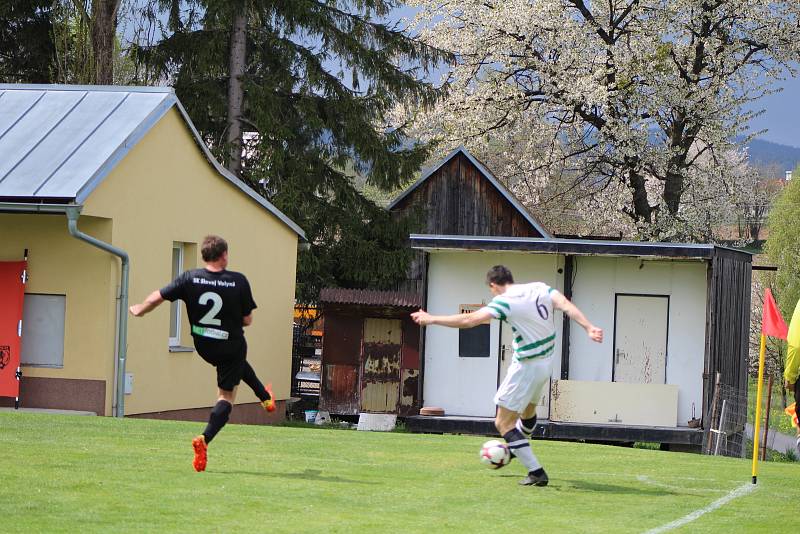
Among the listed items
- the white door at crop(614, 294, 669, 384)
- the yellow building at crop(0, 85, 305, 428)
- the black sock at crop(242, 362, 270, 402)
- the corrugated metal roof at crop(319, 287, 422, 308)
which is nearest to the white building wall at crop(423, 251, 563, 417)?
the white door at crop(614, 294, 669, 384)

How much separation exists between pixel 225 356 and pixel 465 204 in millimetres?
24298

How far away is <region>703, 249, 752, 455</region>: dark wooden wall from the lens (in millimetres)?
21484

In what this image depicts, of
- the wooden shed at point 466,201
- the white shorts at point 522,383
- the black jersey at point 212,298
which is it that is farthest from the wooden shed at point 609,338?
the black jersey at point 212,298

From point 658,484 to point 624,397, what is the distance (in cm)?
1128

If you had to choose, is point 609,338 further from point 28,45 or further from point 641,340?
point 28,45

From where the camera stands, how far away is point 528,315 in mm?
9789

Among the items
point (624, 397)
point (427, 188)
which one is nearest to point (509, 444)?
point (624, 397)

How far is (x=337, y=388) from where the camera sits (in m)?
28.5

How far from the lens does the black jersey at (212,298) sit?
9859mm

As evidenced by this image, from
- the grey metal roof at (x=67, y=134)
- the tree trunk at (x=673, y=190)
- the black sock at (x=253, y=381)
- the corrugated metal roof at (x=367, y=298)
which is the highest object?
the tree trunk at (x=673, y=190)

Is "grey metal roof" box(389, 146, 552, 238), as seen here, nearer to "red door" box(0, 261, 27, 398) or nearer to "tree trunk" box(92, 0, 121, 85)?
"tree trunk" box(92, 0, 121, 85)

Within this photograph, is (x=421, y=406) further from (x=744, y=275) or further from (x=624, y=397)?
(x=744, y=275)

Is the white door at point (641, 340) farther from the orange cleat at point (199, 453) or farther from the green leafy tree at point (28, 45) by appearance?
the green leafy tree at point (28, 45)

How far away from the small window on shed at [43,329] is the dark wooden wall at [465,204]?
15.8 m
